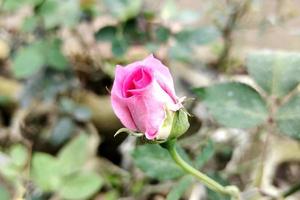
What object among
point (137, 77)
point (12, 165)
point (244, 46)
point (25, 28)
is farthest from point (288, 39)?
point (137, 77)

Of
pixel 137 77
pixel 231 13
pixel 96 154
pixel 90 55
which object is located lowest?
pixel 96 154

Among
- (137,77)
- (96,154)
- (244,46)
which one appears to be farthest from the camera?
(244,46)

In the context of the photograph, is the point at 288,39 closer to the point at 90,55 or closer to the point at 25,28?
the point at 90,55

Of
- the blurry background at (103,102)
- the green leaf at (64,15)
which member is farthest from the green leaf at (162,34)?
the green leaf at (64,15)

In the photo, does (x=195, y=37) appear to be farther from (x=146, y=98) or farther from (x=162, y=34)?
(x=146, y=98)

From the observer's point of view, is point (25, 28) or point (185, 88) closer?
point (25, 28)

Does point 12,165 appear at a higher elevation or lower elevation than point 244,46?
higher

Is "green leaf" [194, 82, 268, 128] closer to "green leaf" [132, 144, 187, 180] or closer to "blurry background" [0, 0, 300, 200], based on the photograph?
"green leaf" [132, 144, 187, 180]

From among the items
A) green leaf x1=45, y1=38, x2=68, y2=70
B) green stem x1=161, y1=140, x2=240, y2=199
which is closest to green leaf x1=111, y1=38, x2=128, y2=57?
green leaf x1=45, y1=38, x2=68, y2=70
